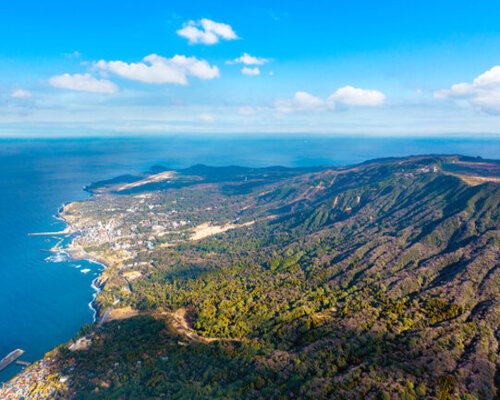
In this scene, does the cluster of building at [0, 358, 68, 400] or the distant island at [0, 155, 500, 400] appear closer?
the distant island at [0, 155, 500, 400]

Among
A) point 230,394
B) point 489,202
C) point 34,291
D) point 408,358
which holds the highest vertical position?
point 489,202

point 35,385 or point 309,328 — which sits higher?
point 309,328

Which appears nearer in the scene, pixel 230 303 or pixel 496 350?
pixel 496 350

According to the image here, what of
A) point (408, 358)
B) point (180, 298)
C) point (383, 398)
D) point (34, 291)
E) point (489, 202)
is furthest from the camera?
point (489, 202)

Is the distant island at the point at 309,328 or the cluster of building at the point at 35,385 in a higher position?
the distant island at the point at 309,328

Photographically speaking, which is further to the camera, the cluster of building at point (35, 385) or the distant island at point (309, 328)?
the cluster of building at point (35, 385)

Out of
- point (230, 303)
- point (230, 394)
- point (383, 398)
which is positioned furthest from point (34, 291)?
point (383, 398)

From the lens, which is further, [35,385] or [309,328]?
[309,328]

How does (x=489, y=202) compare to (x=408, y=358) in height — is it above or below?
above

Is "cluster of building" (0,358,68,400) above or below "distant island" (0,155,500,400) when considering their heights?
below

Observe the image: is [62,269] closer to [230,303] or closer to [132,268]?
[132,268]

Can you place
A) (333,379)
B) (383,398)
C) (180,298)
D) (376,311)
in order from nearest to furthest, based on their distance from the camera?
1. (383,398)
2. (333,379)
3. (376,311)
4. (180,298)
